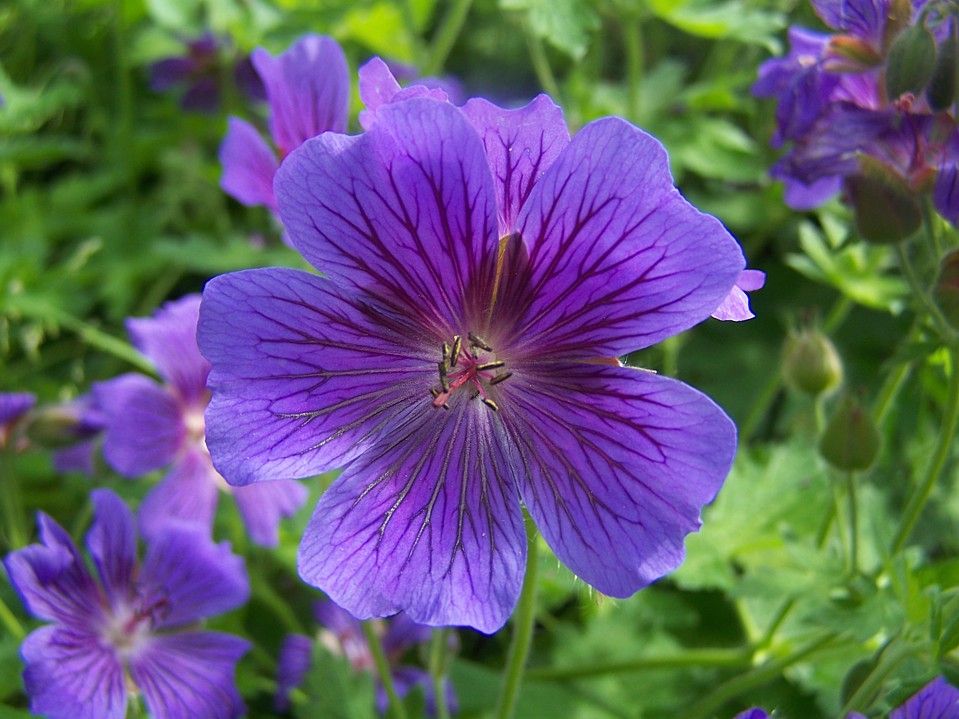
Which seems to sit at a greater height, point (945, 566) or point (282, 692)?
point (945, 566)

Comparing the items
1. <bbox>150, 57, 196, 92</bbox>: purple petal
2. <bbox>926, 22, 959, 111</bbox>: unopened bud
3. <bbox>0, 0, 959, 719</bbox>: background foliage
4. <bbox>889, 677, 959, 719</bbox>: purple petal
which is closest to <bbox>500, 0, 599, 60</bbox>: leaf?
<bbox>0, 0, 959, 719</bbox>: background foliage

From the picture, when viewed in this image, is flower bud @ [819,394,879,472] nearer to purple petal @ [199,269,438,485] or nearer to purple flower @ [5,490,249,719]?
purple petal @ [199,269,438,485]

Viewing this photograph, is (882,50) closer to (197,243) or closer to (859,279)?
(859,279)

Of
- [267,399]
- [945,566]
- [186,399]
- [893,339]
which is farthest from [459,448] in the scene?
[893,339]

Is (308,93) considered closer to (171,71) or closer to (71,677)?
(71,677)

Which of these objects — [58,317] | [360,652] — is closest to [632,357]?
[360,652]

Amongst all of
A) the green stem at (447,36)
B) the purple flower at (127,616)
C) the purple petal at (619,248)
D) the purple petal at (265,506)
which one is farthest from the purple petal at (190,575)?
the green stem at (447,36)

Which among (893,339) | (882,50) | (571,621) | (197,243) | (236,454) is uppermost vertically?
(882,50)
